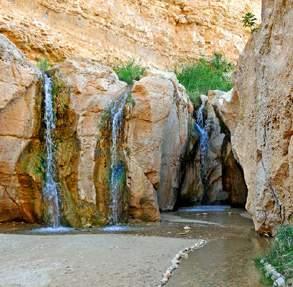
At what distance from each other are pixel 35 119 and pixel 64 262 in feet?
17.8

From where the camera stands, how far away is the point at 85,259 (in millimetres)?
6617

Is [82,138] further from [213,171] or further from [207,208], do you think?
[213,171]

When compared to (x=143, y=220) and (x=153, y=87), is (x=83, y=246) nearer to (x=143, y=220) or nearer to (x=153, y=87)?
(x=143, y=220)

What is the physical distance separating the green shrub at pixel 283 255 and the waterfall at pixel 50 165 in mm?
5415

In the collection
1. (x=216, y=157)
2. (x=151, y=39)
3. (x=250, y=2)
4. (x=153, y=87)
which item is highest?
(x=250, y=2)

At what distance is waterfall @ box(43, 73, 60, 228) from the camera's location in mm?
10875

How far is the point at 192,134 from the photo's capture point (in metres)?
15.2

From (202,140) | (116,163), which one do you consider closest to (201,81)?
(202,140)

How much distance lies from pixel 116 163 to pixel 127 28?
40.0 ft

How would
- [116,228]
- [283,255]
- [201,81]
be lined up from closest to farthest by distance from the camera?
[283,255] < [116,228] < [201,81]

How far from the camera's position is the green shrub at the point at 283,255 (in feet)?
17.8

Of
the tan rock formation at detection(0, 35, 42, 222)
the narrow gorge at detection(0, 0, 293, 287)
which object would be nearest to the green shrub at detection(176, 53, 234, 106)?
the narrow gorge at detection(0, 0, 293, 287)

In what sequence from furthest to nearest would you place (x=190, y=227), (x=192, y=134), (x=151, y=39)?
1. (x=151, y=39)
2. (x=192, y=134)
3. (x=190, y=227)

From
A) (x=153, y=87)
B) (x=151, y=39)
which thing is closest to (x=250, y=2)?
(x=151, y=39)
